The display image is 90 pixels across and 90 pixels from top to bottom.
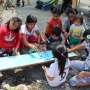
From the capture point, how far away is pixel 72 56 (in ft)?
12.2

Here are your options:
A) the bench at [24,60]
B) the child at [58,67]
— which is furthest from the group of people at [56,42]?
the bench at [24,60]

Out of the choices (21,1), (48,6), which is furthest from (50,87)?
(21,1)

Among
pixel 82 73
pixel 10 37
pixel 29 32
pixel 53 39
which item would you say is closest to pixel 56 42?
pixel 53 39

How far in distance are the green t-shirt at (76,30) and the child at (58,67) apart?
1321 millimetres

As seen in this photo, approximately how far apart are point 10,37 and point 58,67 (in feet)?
3.66

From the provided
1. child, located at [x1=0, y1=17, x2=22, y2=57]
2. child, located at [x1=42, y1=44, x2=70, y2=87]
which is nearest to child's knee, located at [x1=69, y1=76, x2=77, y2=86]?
child, located at [x1=42, y1=44, x2=70, y2=87]

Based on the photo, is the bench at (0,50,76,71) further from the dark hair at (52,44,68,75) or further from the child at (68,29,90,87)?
the dark hair at (52,44,68,75)

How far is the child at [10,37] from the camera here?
11.2ft

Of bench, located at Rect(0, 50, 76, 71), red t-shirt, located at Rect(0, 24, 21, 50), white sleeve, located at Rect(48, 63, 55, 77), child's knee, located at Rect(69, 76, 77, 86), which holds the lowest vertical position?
child's knee, located at Rect(69, 76, 77, 86)

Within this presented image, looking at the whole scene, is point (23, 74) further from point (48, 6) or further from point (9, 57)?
point (48, 6)

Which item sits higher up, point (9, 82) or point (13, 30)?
point (13, 30)

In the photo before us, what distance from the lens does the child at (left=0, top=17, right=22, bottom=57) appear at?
3.41m

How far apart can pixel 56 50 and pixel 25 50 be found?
1366mm

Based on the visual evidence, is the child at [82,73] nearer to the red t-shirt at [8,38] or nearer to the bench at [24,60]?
the bench at [24,60]
